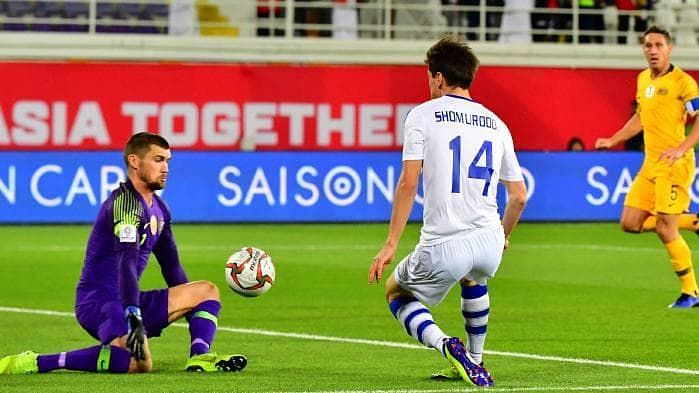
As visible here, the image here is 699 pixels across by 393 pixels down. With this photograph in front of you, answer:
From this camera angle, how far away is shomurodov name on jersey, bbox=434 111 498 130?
325 inches

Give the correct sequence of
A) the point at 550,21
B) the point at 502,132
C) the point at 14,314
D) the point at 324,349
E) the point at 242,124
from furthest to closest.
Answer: the point at 550,21 → the point at 242,124 → the point at 14,314 → the point at 324,349 → the point at 502,132

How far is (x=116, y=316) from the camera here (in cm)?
892

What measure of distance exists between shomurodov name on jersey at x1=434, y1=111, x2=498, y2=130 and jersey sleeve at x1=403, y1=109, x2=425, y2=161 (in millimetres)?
97

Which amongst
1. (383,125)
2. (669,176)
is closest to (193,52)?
(383,125)

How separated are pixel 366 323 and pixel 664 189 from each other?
2.89 metres

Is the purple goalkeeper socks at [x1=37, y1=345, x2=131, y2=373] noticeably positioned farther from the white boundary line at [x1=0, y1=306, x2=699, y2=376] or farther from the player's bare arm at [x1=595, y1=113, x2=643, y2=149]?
the player's bare arm at [x1=595, y1=113, x2=643, y2=149]

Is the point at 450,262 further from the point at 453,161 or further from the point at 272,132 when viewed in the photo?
the point at 272,132

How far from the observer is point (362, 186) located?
24.4 meters

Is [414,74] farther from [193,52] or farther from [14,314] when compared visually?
[14,314]

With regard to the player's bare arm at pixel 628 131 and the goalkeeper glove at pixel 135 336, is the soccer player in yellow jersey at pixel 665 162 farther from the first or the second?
the goalkeeper glove at pixel 135 336

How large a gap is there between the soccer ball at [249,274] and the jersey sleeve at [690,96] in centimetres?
502

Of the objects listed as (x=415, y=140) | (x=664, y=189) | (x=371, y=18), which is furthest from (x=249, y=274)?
(x=371, y=18)

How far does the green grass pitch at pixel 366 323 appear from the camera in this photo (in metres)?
8.72

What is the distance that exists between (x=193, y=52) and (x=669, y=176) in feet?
52.3
